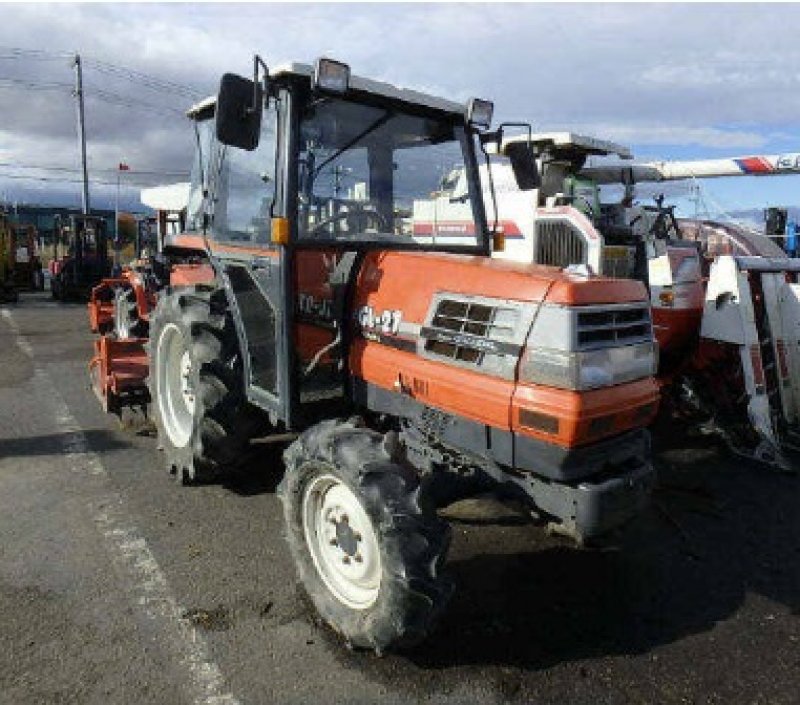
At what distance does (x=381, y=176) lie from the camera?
13.6 feet

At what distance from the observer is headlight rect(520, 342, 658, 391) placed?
287cm

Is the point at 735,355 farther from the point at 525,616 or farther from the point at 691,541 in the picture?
the point at 525,616

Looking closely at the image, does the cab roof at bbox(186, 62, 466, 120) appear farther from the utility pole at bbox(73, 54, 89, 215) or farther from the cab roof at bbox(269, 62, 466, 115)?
the utility pole at bbox(73, 54, 89, 215)

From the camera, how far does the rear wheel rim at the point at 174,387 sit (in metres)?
4.85

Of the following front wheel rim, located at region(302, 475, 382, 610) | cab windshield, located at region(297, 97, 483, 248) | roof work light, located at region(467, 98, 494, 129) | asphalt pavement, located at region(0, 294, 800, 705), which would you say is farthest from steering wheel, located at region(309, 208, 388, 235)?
Answer: asphalt pavement, located at region(0, 294, 800, 705)

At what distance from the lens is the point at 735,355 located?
20.3 feet

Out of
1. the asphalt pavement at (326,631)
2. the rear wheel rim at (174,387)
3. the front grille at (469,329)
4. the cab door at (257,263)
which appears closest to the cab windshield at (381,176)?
the cab door at (257,263)

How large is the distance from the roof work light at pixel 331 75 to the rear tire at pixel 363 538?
1.65 meters

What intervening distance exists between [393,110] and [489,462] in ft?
6.91

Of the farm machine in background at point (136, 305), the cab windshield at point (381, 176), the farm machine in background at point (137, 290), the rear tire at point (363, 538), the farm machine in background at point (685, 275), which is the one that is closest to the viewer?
the rear tire at point (363, 538)

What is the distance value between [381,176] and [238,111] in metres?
1.03

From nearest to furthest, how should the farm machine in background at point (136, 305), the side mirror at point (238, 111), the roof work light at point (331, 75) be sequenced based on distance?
1. the side mirror at point (238, 111)
2. the roof work light at point (331, 75)
3. the farm machine in background at point (136, 305)

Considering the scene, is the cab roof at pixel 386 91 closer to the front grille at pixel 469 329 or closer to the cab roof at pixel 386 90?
the cab roof at pixel 386 90

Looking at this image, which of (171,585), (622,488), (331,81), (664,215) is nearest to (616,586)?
(622,488)
